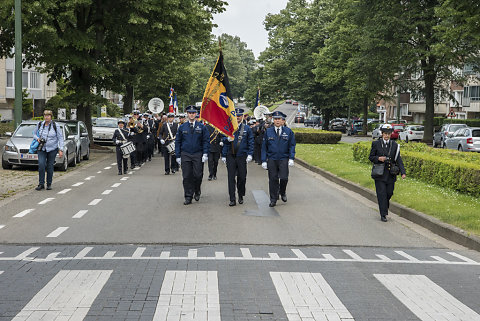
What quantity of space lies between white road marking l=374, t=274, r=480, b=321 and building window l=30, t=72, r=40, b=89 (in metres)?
61.9

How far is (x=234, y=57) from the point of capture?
15512 cm

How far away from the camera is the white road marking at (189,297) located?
5.49m

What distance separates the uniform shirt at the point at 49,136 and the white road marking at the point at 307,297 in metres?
9.94

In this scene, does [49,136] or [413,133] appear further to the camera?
[413,133]

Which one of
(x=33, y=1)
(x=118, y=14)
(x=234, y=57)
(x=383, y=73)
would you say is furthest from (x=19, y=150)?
(x=234, y=57)

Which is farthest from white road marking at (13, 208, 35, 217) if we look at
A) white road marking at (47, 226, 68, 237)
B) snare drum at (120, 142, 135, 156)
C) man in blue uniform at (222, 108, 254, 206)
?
snare drum at (120, 142, 135, 156)

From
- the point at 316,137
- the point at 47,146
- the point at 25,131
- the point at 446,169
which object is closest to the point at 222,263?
the point at 47,146

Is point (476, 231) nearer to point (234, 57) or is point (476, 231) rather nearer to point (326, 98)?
point (326, 98)

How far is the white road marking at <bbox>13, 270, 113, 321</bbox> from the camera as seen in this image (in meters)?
5.46

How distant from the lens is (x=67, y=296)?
606 cm

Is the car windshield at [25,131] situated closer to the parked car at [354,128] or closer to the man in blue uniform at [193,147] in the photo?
the man in blue uniform at [193,147]

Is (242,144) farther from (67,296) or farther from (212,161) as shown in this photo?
(67,296)

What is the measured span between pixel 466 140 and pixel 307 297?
3012cm

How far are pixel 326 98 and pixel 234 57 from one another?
95405 mm
